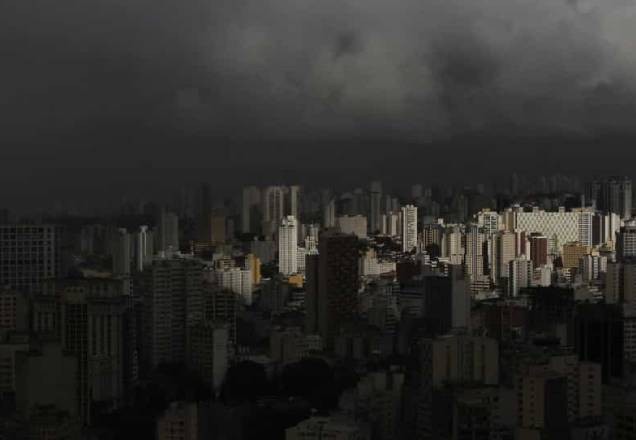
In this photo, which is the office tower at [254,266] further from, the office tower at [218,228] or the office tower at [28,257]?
the office tower at [28,257]

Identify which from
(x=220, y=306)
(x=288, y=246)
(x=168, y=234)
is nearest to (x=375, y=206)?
(x=288, y=246)

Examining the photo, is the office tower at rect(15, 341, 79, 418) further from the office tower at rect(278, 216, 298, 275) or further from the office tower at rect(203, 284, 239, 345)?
the office tower at rect(278, 216, 298, 275)

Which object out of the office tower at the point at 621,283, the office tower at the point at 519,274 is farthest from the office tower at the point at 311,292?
the office tower at the point at 621,283

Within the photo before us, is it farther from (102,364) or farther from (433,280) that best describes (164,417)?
(433,280)

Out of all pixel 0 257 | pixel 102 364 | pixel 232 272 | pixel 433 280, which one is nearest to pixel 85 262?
pixel 0 257

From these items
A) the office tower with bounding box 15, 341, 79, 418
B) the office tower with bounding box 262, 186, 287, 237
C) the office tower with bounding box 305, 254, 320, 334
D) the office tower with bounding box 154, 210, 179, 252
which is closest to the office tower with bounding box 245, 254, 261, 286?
the office tower with bounding box 262, 186, 287, 237
